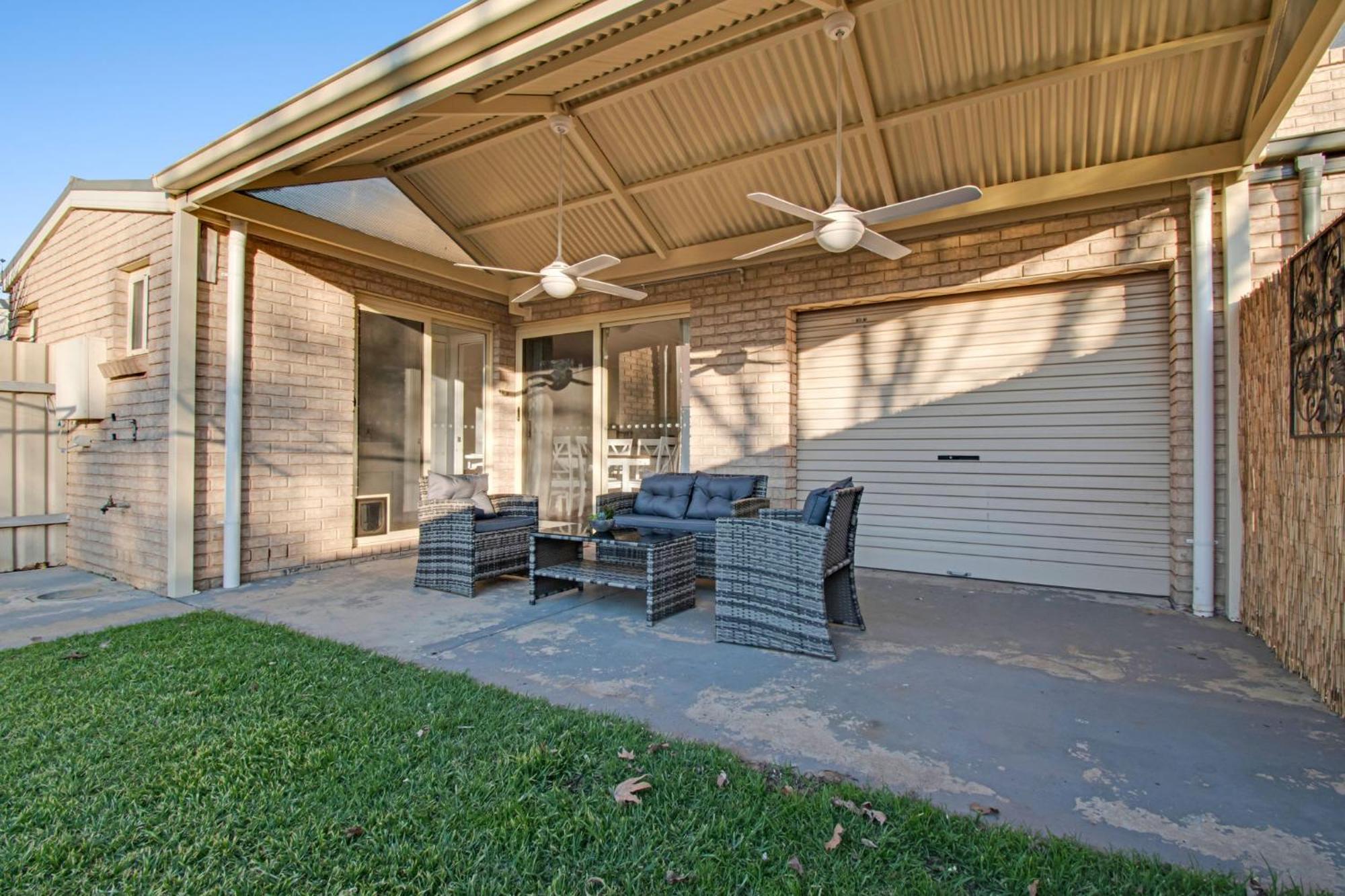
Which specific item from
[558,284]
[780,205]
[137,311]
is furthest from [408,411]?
[780,205]

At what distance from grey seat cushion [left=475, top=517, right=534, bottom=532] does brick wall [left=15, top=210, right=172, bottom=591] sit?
8.14ft

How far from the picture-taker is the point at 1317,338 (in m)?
3.13

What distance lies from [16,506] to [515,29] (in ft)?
22.2

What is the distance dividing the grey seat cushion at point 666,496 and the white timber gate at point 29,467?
5845 mm

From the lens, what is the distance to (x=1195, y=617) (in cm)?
449

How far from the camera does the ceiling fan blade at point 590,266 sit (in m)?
4.80

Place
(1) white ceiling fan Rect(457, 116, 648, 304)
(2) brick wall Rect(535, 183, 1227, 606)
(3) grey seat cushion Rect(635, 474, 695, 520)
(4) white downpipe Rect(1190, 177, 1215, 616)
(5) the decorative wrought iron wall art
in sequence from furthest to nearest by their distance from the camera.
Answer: (3) grey seat cushion Rect(635, 474, 695, 520) < (1) white ceiling fan Rect(457, 116, 648, 304) < (2) brick wall Rect(535, 183, 1227, 606) < (4) white downpipe Rect(1190, 177, 1215, 616) < (5) the decorative wrought iron wall art

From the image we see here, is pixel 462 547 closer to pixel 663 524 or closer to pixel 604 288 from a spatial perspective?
pixel 663 524

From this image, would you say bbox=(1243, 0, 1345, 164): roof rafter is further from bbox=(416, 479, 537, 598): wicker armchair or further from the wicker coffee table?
bbox=(416, 479, 537, 598): wicker armchair

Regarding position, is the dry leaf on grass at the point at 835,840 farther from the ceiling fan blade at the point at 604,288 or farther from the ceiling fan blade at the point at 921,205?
the ceiling fan blade at the point at 604,288

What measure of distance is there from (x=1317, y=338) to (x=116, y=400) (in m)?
8.56

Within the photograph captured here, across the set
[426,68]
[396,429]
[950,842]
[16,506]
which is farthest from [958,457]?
[16,506]

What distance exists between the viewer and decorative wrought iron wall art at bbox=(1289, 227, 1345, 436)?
288cm

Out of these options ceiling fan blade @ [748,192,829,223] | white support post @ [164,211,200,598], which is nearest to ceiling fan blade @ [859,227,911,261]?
ceiling fan blade @ [748,192,829,223]
